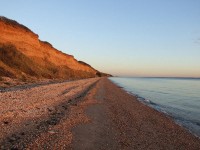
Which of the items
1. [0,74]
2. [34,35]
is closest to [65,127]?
[0,74]

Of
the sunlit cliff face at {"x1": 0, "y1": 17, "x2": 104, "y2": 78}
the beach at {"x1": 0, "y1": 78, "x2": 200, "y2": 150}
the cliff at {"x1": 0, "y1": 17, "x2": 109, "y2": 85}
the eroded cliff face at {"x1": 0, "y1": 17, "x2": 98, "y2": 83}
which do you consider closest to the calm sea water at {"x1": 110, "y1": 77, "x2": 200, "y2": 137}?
the beach at {"x1": 0, "y1": 78, "x2": 200, "y2": 150}

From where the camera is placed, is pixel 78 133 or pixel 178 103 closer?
pixel 78 133

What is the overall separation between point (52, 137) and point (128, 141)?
294cm

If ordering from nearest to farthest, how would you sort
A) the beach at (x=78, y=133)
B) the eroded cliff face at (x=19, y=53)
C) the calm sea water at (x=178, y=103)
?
the beach at (x=78, y=133)
the calm sea water at (x=178, y=103)
the eroded cliff face at (x=19, y=53)

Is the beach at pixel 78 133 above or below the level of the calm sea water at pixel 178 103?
above

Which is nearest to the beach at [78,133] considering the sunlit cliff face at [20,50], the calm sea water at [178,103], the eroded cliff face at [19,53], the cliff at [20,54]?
the calm sea water at [178,103]

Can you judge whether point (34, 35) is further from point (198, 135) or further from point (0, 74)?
point (198, 135)

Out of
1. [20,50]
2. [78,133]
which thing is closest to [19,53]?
[20,50]

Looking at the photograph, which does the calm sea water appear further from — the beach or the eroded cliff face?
the eroded cliff face

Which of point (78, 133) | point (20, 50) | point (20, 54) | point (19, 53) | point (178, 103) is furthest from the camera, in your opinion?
point (20, 50)

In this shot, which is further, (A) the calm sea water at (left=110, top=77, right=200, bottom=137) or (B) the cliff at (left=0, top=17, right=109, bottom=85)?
Answer: (B) the cliff at (left=0, top=17, right=109, bottom=85)

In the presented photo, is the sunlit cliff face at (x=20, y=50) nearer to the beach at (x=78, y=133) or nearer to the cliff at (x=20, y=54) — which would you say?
the cliff at (x=20, y=54)

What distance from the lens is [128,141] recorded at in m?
10.6

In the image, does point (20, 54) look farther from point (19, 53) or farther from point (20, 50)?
point (20, 50)
